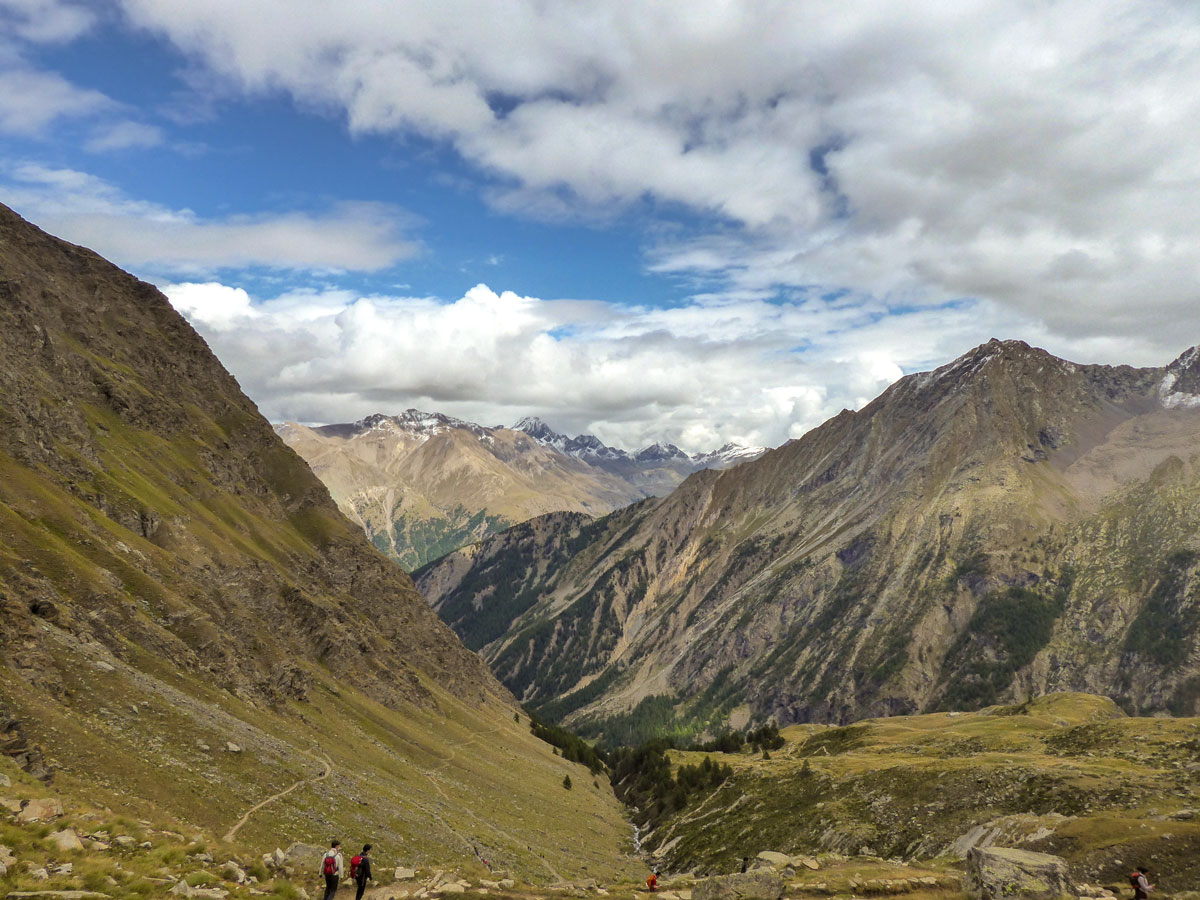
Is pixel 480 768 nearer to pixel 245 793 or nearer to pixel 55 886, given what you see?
pixel 245 793

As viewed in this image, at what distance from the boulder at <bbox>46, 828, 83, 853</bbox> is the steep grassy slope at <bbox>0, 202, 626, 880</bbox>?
15.1 metres

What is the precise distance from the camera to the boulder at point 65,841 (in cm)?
2653

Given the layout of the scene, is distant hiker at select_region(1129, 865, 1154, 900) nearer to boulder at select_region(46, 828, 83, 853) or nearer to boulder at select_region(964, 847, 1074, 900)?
boulder at select_region(964, 847, 1074, 900)

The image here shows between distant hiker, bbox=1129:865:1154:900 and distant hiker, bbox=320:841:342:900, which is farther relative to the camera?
distant hiker, bbox=1129:865:1154:900

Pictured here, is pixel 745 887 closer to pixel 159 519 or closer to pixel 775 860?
pixel 775 860

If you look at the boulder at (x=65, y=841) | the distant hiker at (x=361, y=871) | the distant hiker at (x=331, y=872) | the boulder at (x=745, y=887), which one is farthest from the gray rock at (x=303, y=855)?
the boulder at (x=745, y=887)

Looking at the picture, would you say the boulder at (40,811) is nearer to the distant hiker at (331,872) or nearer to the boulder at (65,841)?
the boulder at (65,841)

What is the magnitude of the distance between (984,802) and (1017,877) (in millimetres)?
40004

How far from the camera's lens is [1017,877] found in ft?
105

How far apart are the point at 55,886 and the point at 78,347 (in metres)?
153

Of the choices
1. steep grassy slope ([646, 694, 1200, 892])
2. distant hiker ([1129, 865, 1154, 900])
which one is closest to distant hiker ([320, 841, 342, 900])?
distant hiker ([1129, 865, 1154, 900])

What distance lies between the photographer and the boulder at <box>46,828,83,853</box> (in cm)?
2653

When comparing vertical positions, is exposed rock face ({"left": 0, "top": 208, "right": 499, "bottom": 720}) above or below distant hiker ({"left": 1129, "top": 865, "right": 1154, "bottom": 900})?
above

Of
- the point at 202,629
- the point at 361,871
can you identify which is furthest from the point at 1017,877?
the point at 202,629
